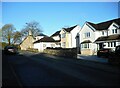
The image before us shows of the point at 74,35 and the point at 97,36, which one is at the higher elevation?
the point at 74,35

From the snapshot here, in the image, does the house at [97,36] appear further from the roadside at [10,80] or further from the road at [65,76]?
the roadside at [10,80]

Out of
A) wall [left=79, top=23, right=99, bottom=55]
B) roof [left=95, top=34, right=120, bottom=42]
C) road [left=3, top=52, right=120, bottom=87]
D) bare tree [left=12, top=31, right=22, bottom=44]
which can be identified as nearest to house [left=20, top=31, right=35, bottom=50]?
bare tree [left=12, top=31, right=22, bottom=44]

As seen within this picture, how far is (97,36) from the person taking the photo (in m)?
47.2

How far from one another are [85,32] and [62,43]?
1811 cm

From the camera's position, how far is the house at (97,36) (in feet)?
139

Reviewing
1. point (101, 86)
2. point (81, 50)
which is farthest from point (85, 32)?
point (101, 86)

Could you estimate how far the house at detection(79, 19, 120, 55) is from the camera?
42219mm

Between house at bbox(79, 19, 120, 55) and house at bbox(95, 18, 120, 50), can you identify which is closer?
house at bbox(95, 18, 120, 50)

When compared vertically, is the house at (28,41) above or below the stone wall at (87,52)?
above

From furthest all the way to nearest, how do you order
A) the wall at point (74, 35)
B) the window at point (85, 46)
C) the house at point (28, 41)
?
the house at point (28, 41)
the wall at point (74, 35)
the window at point (85, 46)

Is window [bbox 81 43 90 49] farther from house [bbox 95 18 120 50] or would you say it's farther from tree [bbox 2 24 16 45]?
tree [bbox 2 24 16 45]

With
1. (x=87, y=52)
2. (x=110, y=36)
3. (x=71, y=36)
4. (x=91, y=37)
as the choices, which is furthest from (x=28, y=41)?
(x=110, y=36)

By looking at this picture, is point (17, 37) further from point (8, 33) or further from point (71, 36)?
point (71, 36)

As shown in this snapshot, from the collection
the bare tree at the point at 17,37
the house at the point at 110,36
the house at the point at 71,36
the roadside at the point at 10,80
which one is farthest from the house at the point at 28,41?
Answer: the roadside at the point at 10,80
